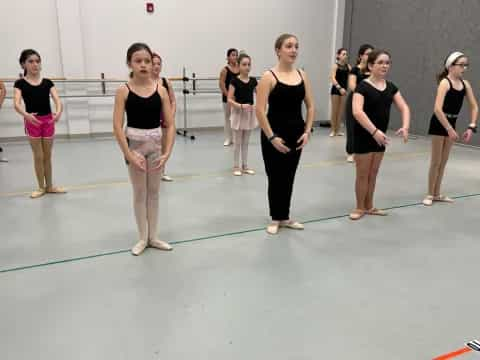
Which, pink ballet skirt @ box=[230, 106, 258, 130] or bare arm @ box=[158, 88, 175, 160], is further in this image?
pink ballet skirt @ box=[230, 106, 258, 130]

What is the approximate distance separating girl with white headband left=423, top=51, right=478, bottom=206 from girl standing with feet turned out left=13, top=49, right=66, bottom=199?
3736mm

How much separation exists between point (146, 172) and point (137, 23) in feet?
18.5

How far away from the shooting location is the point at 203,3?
8.15m

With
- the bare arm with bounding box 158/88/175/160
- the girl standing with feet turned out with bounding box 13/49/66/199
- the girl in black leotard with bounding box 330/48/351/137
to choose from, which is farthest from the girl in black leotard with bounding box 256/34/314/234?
the girl in black leotard with bounding box 330/48/351/137

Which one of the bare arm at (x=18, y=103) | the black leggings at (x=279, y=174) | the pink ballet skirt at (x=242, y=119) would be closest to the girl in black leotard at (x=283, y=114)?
the black leggings at (x=279, y=174)

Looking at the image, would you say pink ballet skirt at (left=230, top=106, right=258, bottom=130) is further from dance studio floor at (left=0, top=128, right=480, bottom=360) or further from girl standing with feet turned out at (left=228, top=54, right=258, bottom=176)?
dance studio floor at (left=0, top=128, right=480, bottom=360)

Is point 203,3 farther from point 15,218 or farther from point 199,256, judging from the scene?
point 199,256

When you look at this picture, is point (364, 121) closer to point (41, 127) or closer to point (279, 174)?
point (279, 174)

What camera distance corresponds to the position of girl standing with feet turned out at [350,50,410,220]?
3.54 metres

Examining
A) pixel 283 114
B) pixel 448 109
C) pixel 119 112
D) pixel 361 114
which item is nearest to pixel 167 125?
pixel 119 112

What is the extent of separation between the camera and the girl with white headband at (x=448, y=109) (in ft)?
13.2

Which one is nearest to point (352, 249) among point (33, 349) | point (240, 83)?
point (33, 349)

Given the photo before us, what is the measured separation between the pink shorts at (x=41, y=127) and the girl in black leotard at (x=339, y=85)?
5061 mm

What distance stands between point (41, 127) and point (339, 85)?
532 centimetres
